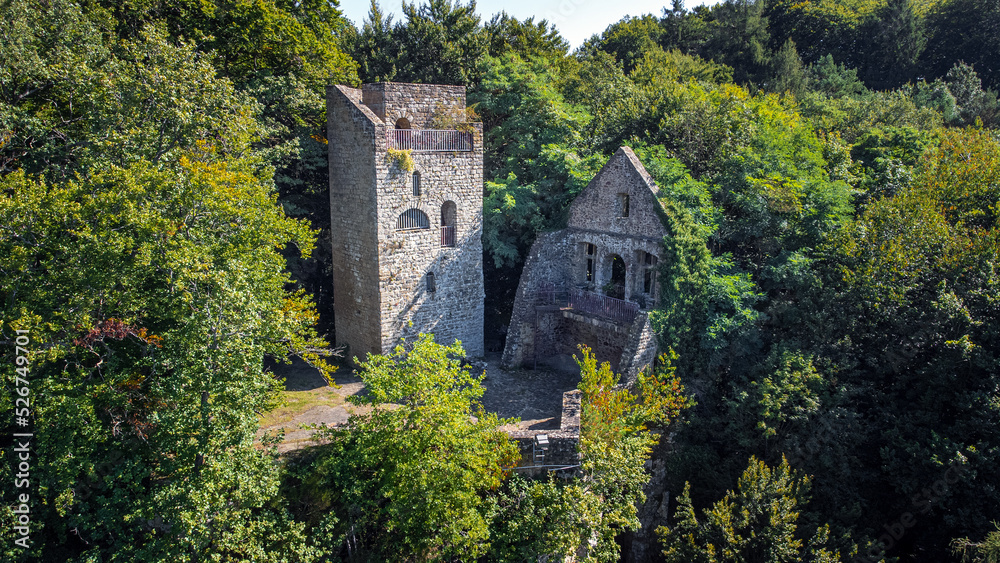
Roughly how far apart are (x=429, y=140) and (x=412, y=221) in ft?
7.96

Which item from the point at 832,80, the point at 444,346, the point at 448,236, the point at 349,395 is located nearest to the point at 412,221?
the point at 448,236

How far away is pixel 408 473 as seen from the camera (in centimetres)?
1148

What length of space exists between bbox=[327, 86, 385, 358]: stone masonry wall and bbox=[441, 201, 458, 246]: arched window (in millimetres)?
2327

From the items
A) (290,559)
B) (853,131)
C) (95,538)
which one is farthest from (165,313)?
(853,131)

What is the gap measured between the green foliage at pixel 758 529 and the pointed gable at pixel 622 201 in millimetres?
7316

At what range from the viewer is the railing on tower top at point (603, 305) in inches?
739

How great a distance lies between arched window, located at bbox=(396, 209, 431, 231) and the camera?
1854 cm

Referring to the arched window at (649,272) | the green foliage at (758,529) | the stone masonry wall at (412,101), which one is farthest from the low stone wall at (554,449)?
the stone masonry wall at (412,101)

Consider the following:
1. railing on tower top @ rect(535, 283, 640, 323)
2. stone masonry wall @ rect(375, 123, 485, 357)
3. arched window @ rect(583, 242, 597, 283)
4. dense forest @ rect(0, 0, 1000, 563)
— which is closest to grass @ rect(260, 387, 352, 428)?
dense forest @ rect(0, 0, 1000, 563)

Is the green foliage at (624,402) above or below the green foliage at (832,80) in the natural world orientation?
below

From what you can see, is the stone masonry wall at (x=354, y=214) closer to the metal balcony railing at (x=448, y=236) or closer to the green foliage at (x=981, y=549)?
the metal balcony railing at (x=448, y=236)

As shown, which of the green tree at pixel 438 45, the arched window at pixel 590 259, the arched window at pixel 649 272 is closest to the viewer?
the arched window at pixel 649 272

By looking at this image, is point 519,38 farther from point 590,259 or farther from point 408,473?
point 408,473

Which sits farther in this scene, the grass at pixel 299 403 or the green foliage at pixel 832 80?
the green foliage at pixel 832 80
